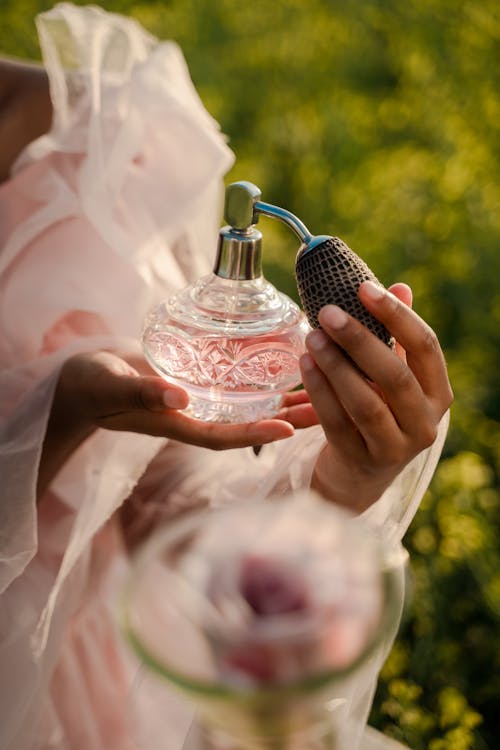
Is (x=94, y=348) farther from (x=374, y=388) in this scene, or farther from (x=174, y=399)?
(x=374, y=388)

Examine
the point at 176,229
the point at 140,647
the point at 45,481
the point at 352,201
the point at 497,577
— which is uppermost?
the point at 140,647

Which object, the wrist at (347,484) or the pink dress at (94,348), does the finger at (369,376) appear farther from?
the pink dress at (94,348)

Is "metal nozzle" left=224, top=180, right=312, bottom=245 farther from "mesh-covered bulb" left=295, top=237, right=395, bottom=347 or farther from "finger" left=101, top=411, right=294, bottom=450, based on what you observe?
"finger" left=101, top=411, right=294, bottom=450

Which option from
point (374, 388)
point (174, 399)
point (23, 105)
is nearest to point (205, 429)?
point (174, 399)

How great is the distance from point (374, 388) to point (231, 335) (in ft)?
0.52

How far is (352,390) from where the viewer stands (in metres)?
0.74

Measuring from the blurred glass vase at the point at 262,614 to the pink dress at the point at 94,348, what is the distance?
0.61 m

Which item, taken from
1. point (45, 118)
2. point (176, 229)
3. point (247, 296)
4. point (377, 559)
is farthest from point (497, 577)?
point (377, 559)

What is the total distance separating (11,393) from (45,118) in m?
0.52

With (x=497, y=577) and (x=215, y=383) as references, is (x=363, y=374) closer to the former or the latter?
(x=215, y=383)

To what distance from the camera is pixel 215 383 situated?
0.87m

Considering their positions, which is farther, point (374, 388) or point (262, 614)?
point (374, 388)

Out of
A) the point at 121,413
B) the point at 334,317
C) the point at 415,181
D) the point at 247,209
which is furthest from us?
the point at 415,181

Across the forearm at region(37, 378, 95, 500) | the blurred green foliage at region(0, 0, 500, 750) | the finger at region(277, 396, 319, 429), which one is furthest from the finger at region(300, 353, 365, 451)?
the blurred green foliage at region(0, 0, 500, 750)
